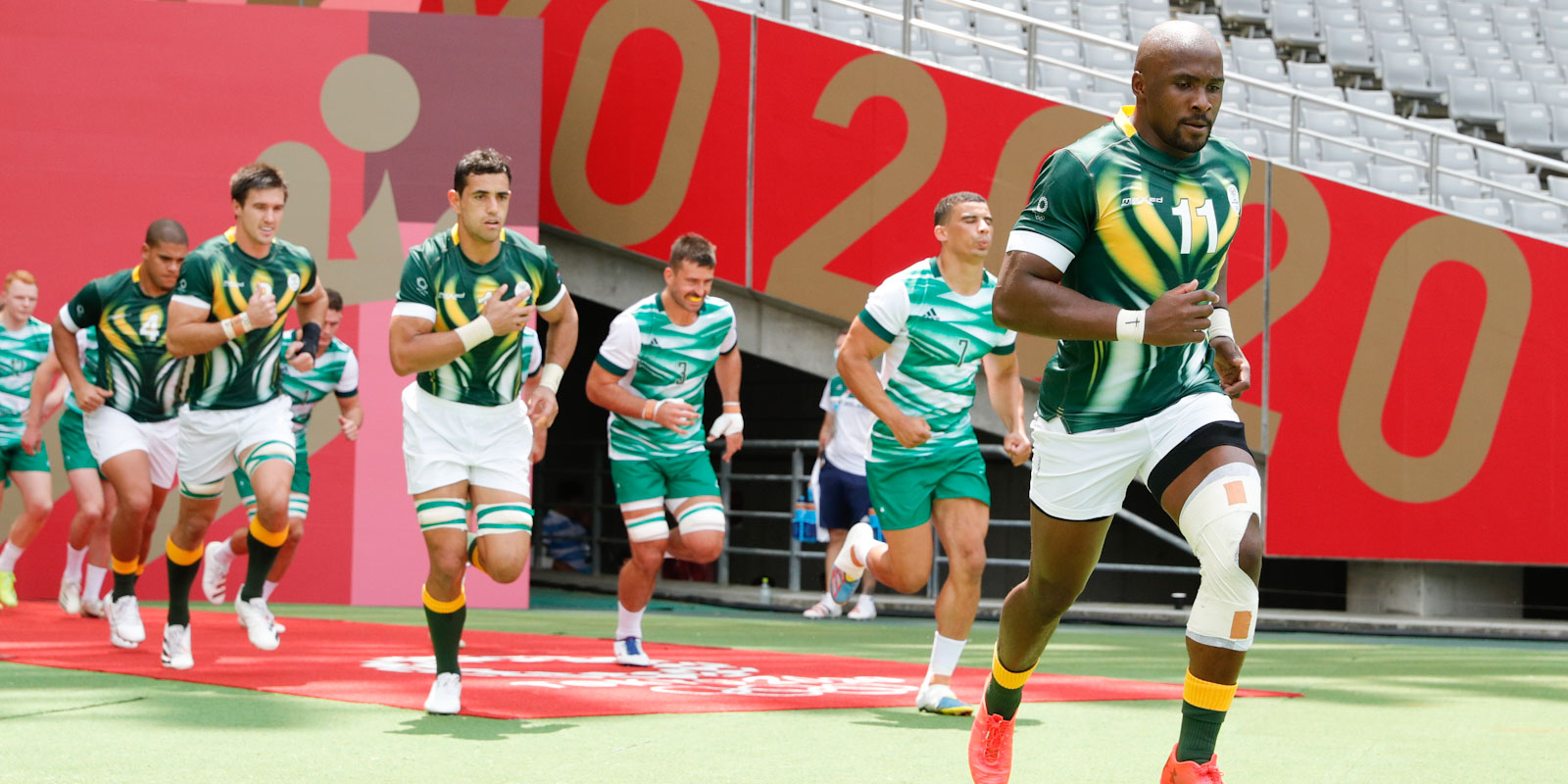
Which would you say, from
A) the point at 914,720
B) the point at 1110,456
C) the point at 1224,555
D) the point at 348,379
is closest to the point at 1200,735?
the point at 1224,555

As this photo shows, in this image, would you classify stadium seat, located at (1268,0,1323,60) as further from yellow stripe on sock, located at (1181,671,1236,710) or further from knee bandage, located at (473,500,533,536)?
yellow stripe on sock, located at (1181,671,1236,710)

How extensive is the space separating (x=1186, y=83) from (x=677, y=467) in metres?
4.97

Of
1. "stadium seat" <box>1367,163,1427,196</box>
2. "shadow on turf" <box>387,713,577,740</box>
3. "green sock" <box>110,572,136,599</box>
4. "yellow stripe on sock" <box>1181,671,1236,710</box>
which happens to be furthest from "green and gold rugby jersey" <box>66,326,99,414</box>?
"stadium seat" <box>1367,163,1427,196</box>

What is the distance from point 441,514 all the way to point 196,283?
2276 millimetres

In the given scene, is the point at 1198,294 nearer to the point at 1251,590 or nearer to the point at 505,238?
the point at 1251,590

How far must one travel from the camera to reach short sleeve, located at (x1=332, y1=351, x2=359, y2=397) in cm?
1102

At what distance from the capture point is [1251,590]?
13.6ft

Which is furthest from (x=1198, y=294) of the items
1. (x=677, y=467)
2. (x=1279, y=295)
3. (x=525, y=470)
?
(x=1279, y=295)

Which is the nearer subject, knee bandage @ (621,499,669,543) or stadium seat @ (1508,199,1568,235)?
knee bandage @ (621,499,669,543)

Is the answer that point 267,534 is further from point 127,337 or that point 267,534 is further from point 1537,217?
point 1537,217

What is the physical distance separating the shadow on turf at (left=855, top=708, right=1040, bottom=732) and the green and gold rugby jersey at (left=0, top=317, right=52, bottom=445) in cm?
770

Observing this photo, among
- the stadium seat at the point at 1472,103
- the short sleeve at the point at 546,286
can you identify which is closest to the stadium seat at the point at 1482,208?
the stadium seat at the point at 1472,103

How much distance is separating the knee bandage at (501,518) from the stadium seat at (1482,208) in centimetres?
1201

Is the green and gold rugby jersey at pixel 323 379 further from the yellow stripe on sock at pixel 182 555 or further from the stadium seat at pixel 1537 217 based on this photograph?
the stadium seat at pixel 1537 217
